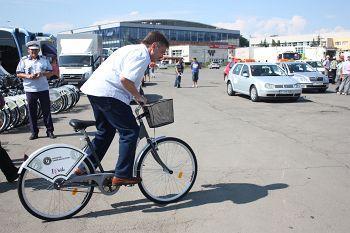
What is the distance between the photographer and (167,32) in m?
135

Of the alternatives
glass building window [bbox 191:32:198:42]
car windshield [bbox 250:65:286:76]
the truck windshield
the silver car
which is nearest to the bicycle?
car windshield [bbox 250:65:286:76]

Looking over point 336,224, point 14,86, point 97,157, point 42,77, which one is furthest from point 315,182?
point 14,86

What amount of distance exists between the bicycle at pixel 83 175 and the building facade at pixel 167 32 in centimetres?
10667

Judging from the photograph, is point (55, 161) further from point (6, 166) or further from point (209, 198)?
point (209, 198)

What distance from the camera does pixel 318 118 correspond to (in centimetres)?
1152

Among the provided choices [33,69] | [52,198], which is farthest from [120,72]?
[33,69]

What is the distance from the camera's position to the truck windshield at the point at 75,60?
23.2m

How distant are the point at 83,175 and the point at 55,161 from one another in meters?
0.34

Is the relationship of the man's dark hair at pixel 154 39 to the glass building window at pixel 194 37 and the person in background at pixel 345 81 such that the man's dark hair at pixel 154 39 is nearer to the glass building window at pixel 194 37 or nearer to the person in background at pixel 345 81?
the person in background at pixel 345 81

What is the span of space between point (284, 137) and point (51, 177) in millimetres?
5781

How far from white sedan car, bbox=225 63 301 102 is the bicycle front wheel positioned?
36.2ft

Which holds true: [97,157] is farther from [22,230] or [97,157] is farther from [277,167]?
[277,167]

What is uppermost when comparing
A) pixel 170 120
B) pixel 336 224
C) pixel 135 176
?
pixel 170 120

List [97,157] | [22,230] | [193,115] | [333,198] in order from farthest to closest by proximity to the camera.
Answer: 1. [193,115]
2. [333,198]
3. [97,157]
4. [22,230]
